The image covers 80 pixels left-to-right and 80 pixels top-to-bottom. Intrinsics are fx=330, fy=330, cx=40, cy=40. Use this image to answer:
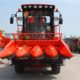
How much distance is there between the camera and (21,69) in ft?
50.2

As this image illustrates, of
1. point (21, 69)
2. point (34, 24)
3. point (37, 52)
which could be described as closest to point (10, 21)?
point (34, 24)

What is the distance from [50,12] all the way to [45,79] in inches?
173

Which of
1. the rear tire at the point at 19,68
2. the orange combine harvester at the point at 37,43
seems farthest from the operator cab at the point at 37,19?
the rear tire at the point at 19,68

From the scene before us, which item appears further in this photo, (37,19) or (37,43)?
(37,19)

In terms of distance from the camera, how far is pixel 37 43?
14.7 metres

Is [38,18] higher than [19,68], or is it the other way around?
[38,18]

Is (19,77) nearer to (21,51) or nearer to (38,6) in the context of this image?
(21,51)

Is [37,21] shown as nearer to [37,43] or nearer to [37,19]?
[37,19]

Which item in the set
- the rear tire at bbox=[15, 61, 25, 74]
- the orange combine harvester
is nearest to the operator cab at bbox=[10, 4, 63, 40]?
the orange combine harvester

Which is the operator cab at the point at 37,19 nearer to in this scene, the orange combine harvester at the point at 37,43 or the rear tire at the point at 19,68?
the orange combine harvester at the point at 37,43

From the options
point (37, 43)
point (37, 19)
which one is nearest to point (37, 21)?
point (37, 19)

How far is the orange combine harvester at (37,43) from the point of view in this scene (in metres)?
13.2

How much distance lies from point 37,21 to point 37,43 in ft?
→ 7.80

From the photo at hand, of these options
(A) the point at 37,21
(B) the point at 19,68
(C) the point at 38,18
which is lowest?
(B) the point at 19,68
